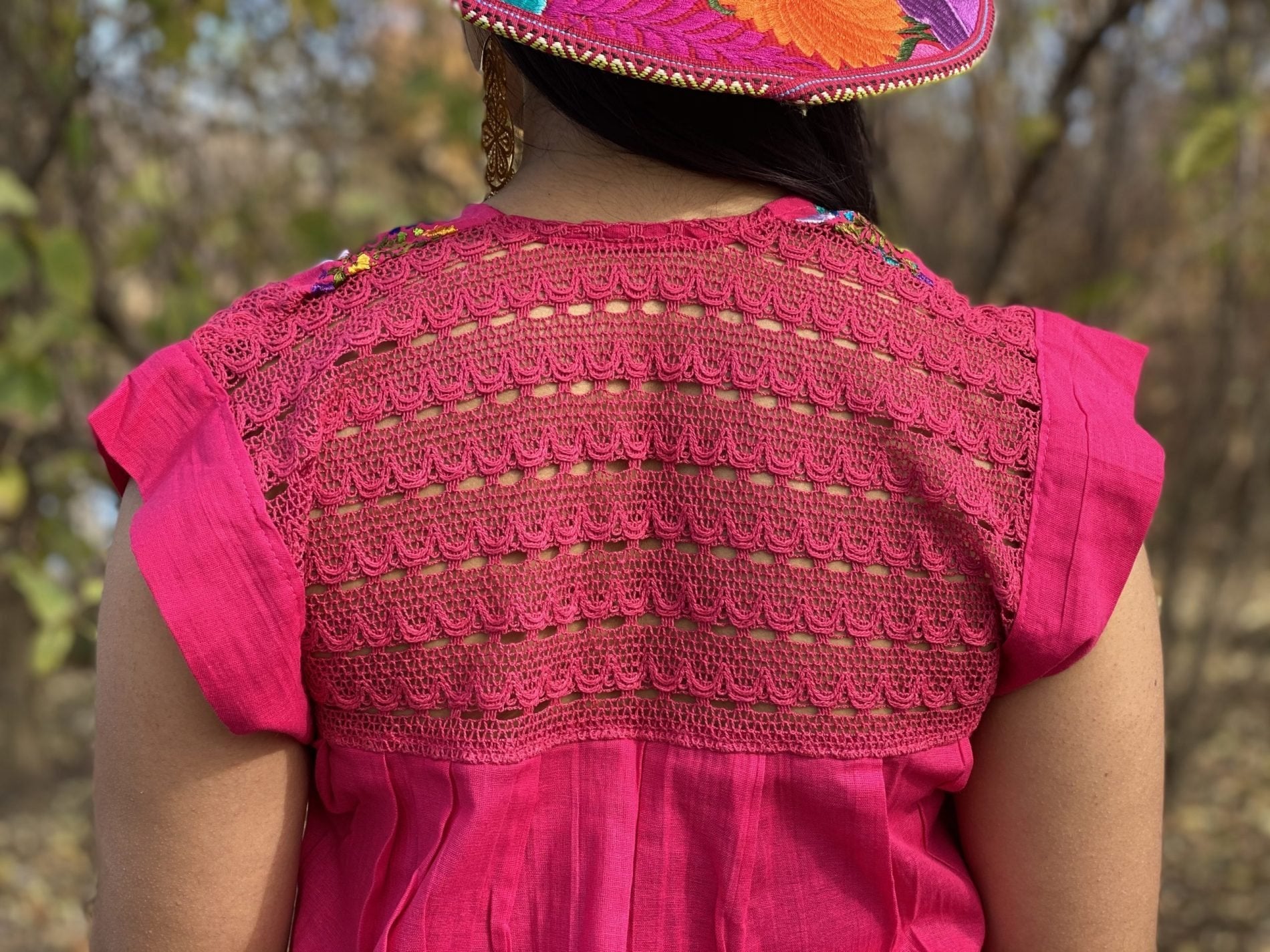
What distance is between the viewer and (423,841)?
1135 millimetres

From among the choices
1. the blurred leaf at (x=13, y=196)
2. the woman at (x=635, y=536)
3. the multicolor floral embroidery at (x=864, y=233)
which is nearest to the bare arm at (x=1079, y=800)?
the woman at (x=635, y=536)

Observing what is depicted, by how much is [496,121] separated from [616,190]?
328 mm

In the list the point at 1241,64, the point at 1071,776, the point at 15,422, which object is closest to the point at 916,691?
the point at 1071,776

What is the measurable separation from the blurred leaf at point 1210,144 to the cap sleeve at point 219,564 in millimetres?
2137

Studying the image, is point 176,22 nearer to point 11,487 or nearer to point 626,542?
point 11,487

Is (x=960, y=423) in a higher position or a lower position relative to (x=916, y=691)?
higher

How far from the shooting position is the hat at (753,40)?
982 mm

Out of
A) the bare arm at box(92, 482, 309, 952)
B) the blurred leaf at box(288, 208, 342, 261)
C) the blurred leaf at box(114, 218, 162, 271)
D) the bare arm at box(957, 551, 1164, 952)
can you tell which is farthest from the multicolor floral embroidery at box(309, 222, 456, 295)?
the blurred leaf at box(288, 208, 342, 261)

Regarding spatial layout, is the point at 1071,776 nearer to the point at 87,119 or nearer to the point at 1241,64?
the point at 1241,64

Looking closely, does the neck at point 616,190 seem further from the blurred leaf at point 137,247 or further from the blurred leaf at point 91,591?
the blurred leaf at point 137,247

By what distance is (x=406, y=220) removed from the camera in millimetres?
3910

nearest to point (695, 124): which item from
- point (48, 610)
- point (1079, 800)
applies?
point (1079, 800)

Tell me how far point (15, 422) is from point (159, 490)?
8.13ft

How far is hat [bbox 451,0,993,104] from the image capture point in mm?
982
